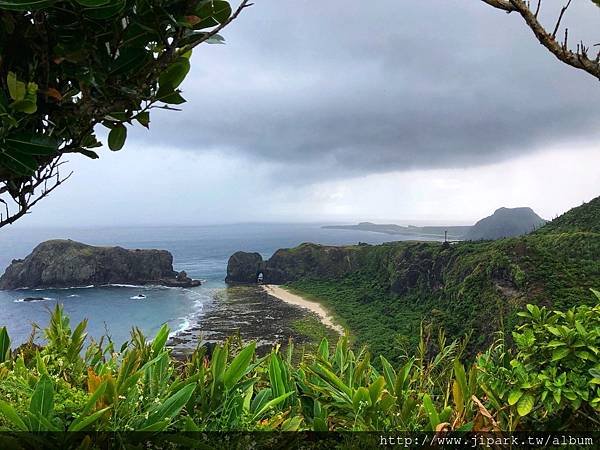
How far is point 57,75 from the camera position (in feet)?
3.74

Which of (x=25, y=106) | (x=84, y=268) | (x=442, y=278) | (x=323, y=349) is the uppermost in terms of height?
(x=25, y=106)

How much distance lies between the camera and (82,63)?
104cm

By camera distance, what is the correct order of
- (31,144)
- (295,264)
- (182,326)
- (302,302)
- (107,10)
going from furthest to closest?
(295,264)
(302,302)
(182,326)
(31,144)
(107,10)

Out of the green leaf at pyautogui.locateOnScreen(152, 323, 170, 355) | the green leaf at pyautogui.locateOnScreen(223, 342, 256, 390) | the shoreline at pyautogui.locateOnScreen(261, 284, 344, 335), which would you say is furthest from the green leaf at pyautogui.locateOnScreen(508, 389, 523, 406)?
the shoreline at pyautogui.locateOnScreen(261, 284, 344, 335)

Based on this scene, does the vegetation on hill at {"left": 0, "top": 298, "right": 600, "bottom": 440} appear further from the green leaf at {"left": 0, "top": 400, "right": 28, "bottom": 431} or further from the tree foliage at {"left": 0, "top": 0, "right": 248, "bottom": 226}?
the tree foliage at {"left": 0, "top": 0, "right": 248, "bottom": 226}

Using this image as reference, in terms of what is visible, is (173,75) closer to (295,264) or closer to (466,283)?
(466,283)

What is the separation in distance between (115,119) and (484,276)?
3840 centimetres

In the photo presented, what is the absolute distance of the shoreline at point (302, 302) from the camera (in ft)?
160

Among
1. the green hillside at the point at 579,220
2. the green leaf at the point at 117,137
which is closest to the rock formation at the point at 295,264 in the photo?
the green hillside at the point at 579,220

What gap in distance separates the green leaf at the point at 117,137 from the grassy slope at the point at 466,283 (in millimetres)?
16517

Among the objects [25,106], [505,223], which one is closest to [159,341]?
[25,106]

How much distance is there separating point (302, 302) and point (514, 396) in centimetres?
5942

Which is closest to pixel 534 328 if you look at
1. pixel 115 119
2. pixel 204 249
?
pixel 115 119

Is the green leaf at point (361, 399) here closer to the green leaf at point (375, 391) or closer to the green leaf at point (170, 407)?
the green leaf at point (375, 391)
